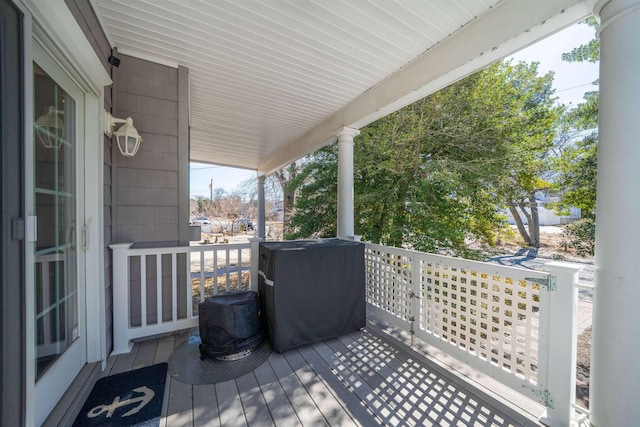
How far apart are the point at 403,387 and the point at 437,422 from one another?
32 cm

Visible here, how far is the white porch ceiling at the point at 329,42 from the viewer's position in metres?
1.82

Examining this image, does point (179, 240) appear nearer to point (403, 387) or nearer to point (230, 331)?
point (230, 331)

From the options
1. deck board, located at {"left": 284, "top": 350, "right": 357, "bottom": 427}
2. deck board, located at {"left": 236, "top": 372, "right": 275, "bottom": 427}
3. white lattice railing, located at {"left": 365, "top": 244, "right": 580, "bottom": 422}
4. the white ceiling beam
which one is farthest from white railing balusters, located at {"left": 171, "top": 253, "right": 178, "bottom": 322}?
the white ceiling beam

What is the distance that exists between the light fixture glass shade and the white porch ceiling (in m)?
0.75

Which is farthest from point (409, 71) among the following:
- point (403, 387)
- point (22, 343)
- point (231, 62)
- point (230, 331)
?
point (22, 343)

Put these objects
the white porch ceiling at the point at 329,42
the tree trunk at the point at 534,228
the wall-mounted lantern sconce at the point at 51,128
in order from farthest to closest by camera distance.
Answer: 1. the tree trunk at the point at 534,228
2. the white porch ceiling at the point at 329,42
3. the wall-mounted lantern sconce at the point at 51,128

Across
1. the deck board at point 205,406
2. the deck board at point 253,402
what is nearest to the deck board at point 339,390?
the deck board at point 253,402

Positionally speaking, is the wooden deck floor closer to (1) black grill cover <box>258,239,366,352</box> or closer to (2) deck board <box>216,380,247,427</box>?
(2) deck board <box>216,380,247,427</box>

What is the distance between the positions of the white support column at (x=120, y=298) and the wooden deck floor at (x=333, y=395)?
0.12 metres

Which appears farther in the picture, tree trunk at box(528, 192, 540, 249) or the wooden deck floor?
tree trunk at box(528, 192, 540, 249)

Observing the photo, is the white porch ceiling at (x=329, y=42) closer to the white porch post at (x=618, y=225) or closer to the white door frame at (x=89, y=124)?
the white porch post at (x=618, y=225)

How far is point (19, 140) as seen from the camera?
3.44 ft

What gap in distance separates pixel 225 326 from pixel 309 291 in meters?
0.76

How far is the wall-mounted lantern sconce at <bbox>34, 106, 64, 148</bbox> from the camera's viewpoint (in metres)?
→ 1.45
